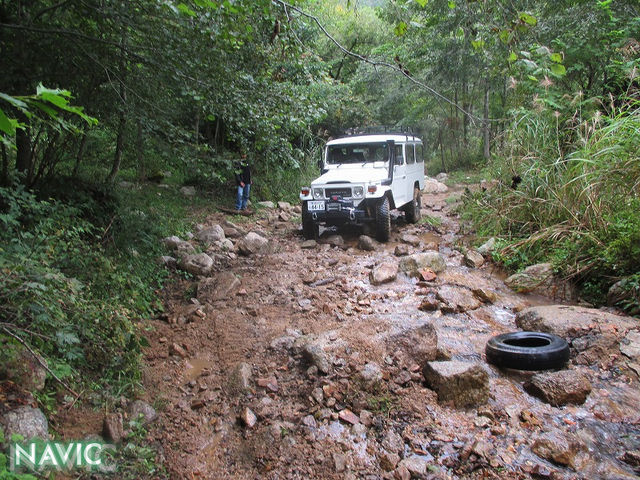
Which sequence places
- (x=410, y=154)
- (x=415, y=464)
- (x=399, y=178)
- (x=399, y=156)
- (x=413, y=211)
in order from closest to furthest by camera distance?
(x=415, y=464), (x=399, y=178), (x=399, y=156), (x=410, y=154), (x=413, y=211)

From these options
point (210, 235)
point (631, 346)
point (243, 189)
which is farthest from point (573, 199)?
point (243, 189)

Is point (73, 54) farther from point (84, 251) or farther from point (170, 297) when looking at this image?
point (170, 297)

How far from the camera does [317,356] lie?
3.56 m

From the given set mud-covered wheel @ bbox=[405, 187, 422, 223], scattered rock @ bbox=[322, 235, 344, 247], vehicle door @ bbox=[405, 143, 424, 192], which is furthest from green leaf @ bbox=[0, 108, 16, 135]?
mud-covered wheel @ bbox=[405, 187, 422, 223]

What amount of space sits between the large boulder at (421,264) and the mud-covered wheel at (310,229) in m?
2.13

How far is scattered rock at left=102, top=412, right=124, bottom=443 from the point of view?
266 centimetres

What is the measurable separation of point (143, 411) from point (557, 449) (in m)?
2.70

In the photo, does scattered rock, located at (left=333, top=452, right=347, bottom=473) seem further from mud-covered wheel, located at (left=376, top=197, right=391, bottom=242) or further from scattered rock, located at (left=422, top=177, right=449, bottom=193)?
scattered rock, located at (left=422, top=177, right=449, bottom=193)

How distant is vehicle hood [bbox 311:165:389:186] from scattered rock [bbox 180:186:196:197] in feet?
13.0

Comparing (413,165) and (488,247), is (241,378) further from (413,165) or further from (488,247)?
(413,165)

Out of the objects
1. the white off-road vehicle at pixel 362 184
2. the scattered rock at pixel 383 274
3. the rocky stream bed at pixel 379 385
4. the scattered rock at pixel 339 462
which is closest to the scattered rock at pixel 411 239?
the white off-road vehicle at pixel 362 184

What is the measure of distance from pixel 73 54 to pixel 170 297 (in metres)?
2.81

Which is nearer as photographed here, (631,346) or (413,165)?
(631,346)

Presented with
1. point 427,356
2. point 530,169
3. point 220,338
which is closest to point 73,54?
point 220,338
